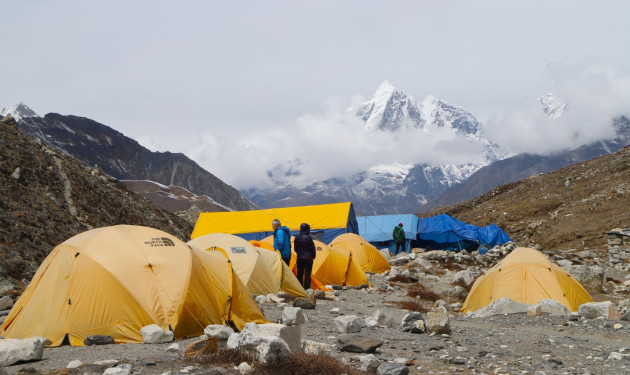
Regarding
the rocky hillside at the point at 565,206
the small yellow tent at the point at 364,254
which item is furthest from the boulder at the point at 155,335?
the rocky hillside at the point at 565,206

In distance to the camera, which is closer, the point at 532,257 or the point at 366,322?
the point at 366,322

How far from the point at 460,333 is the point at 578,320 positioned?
3.17 meters

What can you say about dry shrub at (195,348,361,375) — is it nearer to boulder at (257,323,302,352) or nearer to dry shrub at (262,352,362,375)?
dry shrub at (262,352,362,375)

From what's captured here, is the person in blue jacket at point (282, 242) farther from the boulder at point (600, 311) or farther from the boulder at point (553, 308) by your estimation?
the boulder at point (600, 311)

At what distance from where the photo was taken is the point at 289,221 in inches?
1409

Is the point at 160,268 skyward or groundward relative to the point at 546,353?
skyward

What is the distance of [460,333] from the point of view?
10.3 metres

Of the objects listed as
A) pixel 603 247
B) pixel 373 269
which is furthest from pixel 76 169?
pixel 603 247

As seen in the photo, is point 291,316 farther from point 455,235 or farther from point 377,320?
point 455,235

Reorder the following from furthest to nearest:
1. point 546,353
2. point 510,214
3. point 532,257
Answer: point 510,214 → point 532,257 → point 546,353

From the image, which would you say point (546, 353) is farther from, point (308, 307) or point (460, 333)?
point (308, 307)

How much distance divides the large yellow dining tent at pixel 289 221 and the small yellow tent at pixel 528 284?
18897 millimetres

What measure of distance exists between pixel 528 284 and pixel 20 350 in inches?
472

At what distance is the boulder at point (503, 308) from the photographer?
43.1 ft
